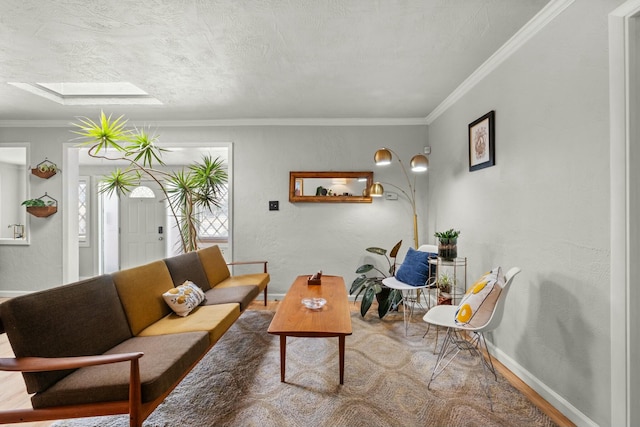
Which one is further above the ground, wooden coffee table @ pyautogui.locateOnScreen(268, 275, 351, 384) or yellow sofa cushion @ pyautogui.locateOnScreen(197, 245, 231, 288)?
yellow sofa cushion @ pyautogui.locateOnScreen(197, 245, 231, 288)

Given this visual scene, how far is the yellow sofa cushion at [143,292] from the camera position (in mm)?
1957

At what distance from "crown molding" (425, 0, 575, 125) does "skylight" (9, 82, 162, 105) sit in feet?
10.4

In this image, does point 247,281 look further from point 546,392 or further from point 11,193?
point 11,193

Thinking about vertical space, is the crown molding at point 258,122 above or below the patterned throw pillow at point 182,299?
above

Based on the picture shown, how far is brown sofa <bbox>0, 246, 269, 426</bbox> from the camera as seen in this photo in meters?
1.28

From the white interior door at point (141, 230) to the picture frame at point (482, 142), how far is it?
525cm

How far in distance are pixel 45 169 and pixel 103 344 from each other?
351cm

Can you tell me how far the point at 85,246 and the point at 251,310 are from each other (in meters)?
4.15

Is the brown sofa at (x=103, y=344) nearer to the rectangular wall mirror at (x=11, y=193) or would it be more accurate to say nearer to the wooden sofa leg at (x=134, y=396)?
the wooden sofa leg at (x=134, y=396)

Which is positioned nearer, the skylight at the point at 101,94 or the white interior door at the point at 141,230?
the skylight at the point at 101,94

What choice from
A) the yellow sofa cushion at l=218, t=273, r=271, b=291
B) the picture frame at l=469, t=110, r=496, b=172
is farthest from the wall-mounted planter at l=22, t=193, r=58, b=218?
the picture frame at l=469, t=110, r=496, b=172

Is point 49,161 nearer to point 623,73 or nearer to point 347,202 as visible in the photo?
point 347,202

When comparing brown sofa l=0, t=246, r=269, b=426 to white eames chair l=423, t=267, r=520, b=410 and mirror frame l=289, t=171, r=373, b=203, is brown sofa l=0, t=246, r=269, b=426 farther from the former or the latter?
mirror frame l=289, t=171, r=373, b=203

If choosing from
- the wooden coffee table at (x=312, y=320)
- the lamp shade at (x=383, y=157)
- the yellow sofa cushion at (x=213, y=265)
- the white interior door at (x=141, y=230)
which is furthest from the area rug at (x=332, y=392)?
the white interior door at (x=141, y=230)
